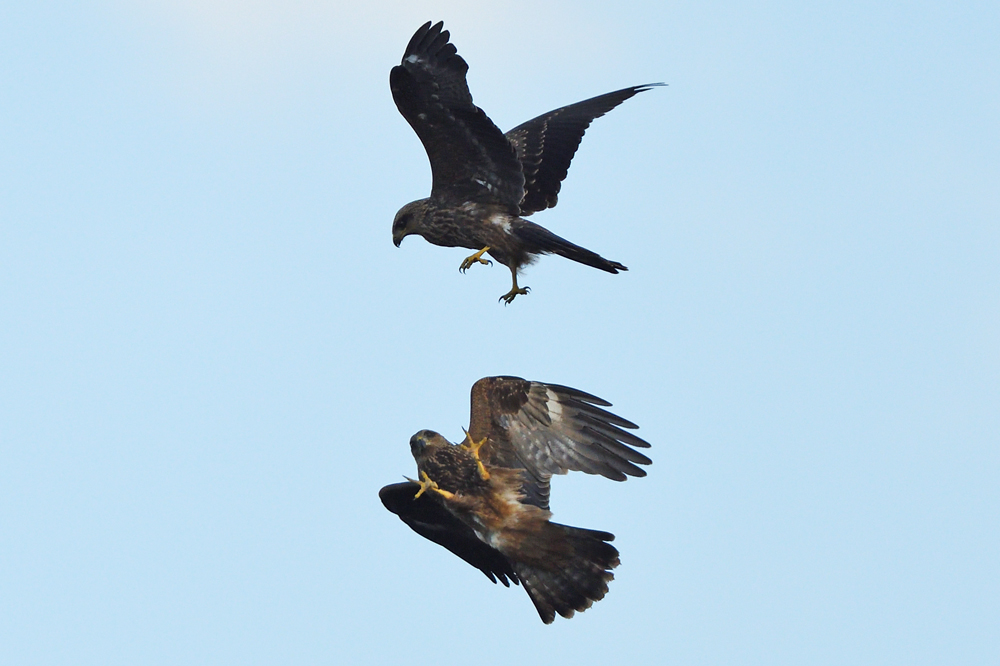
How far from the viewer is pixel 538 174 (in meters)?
12.4

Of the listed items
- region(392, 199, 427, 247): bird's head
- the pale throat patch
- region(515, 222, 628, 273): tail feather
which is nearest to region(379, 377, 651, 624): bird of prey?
region(515, 222, 628, 273): tail feather

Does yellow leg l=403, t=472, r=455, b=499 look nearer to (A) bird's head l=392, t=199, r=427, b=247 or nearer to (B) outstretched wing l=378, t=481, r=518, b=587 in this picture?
(B) outstretched wing l=378, t=481, r=518, b=587

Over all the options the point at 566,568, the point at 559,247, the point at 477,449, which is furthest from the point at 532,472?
the point at 559,247

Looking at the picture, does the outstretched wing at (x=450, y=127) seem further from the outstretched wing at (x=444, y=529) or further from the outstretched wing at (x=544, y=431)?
the outstretched wing at (x=444, y=529)

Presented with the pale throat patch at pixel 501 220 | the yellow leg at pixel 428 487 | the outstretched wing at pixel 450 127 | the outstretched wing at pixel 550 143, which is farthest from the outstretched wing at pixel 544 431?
the outstretched wing at pixel 550 143

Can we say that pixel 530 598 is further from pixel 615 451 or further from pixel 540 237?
pixel 540 237

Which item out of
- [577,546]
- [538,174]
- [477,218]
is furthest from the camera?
[538,174]

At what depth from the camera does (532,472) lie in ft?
30.0

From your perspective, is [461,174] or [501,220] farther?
[461,174]

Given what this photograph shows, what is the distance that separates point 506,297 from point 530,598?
109 inches

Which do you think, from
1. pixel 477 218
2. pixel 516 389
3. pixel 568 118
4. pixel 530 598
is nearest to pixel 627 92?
pixel 568 118

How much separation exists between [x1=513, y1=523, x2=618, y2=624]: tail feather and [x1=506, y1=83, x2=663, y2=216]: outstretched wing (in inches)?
158

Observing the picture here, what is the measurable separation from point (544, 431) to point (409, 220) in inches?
115

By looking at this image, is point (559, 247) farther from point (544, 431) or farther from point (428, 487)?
point (428, 487)
